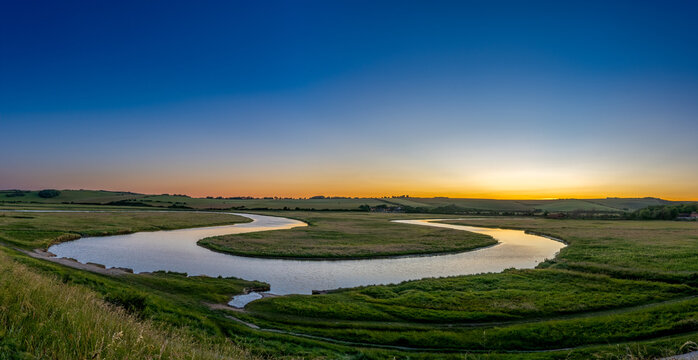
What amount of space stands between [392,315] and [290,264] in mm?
20923

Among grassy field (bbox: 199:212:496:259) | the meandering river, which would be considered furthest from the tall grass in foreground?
grassy field (bbox: 199:212:496:259)

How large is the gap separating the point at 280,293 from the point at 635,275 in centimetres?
3029

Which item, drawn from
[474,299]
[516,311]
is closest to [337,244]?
[474,299]

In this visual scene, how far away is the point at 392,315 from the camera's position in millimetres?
21859

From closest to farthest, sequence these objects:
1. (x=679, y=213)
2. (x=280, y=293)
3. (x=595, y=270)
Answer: (x=280, y=293), (x=595, y=270), (x=679, y=213)

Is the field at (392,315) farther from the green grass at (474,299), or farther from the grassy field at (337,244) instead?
the grassy field at (337,244)

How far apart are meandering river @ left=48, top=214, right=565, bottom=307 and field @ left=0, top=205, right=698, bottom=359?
4039 mm

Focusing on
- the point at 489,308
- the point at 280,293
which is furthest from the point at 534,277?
the point at 280,293

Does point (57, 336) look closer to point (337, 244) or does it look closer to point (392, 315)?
point (392, 315)

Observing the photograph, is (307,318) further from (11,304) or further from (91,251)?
(91,251)

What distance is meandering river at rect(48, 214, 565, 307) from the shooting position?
32.9m

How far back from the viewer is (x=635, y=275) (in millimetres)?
31469

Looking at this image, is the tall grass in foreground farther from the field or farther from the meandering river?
the meandering river

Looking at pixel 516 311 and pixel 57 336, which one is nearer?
pixel 57 336
